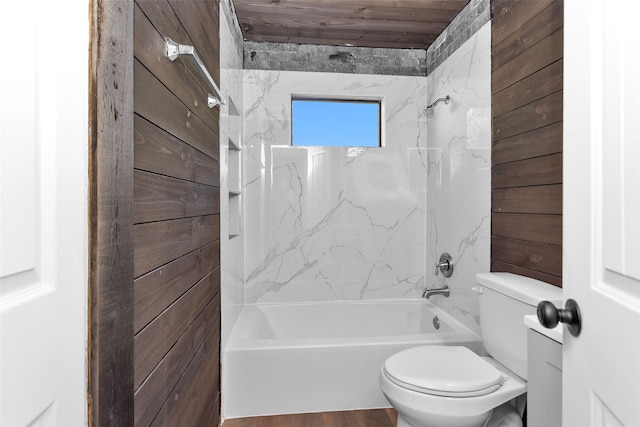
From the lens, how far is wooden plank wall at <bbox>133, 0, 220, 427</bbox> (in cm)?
92

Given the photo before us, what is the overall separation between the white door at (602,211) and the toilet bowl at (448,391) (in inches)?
26.4

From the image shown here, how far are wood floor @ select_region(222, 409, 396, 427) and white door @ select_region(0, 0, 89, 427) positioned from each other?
59.0 inches

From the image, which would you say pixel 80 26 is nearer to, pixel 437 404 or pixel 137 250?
pixel 137 250

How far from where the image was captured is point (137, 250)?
2.95ft

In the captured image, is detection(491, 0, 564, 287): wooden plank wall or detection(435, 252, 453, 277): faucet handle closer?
detection(491, 0, 564, 287): wooden plank wall

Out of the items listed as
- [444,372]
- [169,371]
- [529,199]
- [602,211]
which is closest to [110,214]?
[169,371]

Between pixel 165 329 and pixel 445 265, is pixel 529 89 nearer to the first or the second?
pixel 445 265

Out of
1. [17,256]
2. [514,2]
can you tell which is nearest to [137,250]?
[17,256]

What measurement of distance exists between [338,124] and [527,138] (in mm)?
1660

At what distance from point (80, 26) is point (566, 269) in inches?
42.2

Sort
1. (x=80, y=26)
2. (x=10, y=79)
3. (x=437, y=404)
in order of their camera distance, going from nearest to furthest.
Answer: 1. (x=10, y=79)
2. (x=80, y=26)
3. (x=437, y=404)

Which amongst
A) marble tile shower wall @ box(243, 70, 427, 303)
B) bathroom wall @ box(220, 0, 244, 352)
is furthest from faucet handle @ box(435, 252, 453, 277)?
bathroom wall @ box(220, 0, 244, 352)

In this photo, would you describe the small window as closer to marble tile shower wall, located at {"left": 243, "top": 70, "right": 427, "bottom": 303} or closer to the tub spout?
marble tile shower wall, located at {"left": 243, "top": 70, "right": 427, "bottom": 303}

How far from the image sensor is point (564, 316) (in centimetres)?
76
